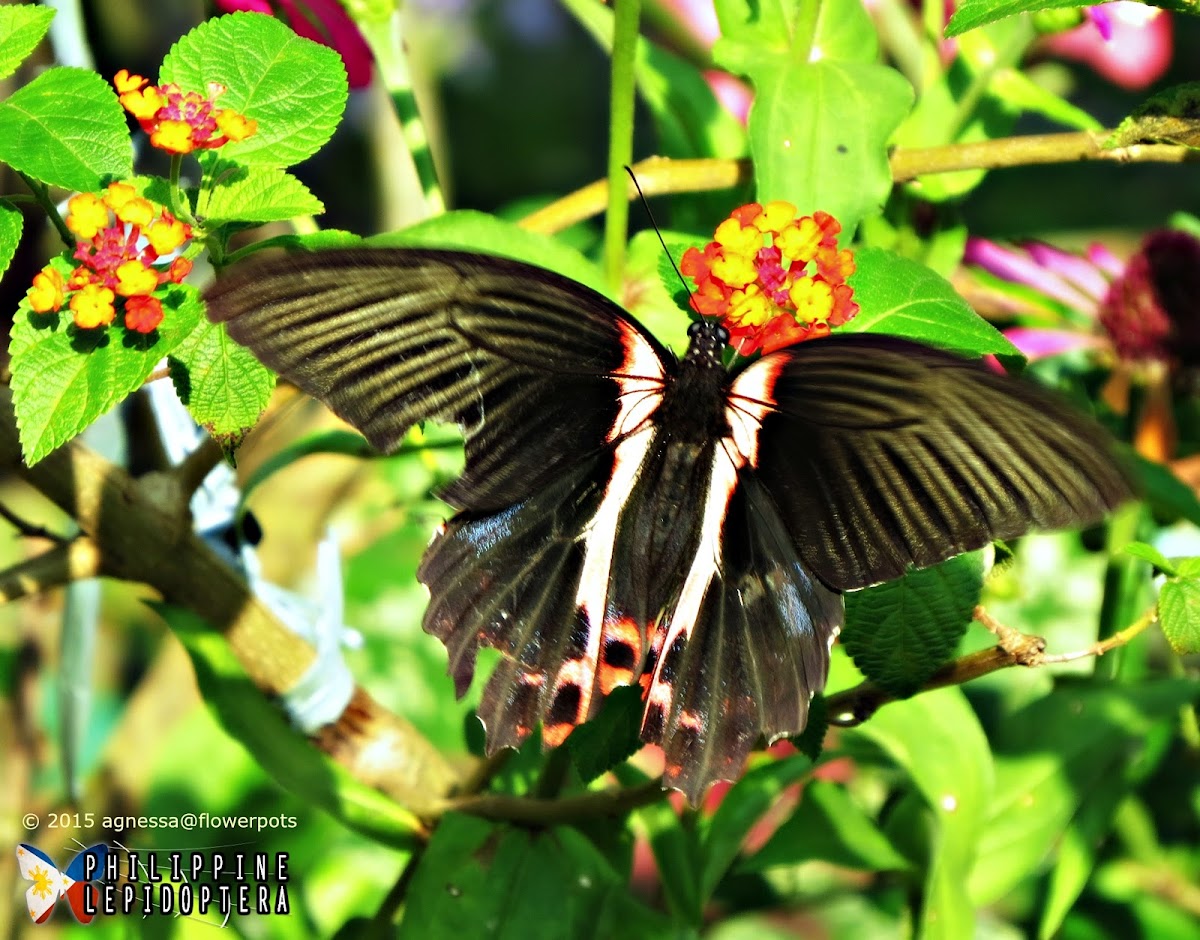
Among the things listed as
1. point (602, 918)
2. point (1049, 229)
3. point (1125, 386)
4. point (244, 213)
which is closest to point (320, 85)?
point (244, 213)

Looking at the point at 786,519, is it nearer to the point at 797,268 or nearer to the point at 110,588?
the point at 797,268

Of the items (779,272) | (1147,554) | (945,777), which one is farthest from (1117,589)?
(779,272)

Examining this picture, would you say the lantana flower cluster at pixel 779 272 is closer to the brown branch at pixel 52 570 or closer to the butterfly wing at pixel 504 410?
the butterfly wing at pixel 504 410

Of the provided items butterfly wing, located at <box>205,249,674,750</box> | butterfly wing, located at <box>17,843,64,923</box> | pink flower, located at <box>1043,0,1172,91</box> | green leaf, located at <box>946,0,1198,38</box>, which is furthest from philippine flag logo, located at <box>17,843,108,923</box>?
pink flower, located at <box>1043,0,1172,91</box>

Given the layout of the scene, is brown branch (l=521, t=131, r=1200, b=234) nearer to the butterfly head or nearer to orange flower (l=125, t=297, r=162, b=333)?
the butterfly head

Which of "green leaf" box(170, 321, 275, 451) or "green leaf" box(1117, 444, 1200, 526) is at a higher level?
"green leaf" box(170, 321, 275, 451)

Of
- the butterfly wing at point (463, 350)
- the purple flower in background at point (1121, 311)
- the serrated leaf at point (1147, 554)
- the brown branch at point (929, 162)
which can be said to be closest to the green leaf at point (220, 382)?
the butterfly wing at point (463, 350)
